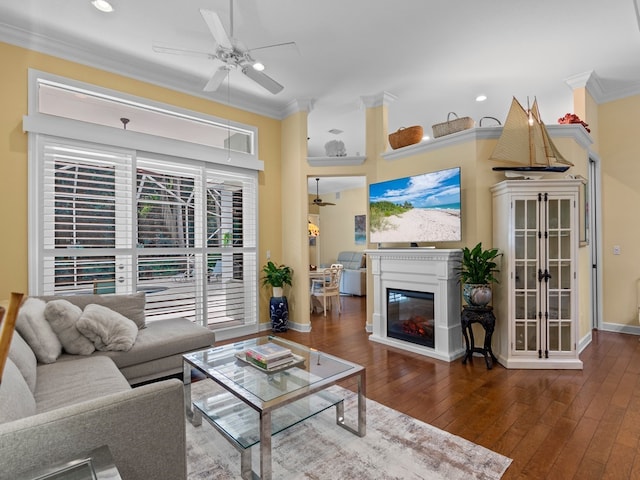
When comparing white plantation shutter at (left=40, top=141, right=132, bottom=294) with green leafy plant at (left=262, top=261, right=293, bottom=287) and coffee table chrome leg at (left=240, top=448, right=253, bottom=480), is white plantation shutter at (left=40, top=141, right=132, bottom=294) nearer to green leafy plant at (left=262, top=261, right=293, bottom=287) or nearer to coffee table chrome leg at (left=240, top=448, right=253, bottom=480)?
green leafy plant at (left=262, top=261, right=293, bottom=287)

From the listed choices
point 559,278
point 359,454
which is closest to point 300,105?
point 559,278

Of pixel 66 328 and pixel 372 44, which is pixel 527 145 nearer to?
pixel 372 44

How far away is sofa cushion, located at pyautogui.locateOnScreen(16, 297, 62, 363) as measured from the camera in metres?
2.45

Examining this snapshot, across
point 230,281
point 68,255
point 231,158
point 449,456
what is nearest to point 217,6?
point 231,158

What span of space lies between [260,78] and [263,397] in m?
2.72

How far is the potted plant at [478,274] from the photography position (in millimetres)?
3551

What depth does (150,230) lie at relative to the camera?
163 inches

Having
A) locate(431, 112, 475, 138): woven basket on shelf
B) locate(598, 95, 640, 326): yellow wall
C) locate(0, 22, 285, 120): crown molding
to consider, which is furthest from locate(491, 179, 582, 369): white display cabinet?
locate(0, 22, 285, 120): crown molding

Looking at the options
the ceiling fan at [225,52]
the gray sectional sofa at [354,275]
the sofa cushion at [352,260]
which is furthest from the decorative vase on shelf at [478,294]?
the sofa cushion at [352,260]

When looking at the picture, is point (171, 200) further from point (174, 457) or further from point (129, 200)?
point (174, 457)

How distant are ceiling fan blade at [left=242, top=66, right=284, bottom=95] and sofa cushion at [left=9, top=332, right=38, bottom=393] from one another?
259 cm

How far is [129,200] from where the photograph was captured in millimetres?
3941

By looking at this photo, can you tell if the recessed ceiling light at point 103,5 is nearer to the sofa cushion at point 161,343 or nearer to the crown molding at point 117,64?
the crown molding at point 117,64

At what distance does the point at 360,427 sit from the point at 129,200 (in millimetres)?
3403
